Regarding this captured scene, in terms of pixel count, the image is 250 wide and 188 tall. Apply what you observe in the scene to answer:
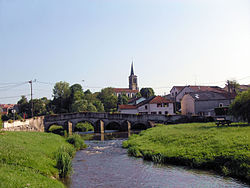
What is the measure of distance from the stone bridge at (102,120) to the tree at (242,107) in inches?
893

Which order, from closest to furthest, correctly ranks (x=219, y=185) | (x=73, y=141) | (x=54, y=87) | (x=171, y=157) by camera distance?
(x=219, y=185) → (x=171, y=157) → (x=73, y=141) → (x=54, y=87)

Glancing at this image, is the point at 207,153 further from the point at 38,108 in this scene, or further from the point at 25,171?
the point at 38,108

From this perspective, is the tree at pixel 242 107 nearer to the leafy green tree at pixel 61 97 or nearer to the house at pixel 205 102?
the house at pixel 205 102

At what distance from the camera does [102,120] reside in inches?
2202

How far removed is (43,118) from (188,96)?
33.5 metres

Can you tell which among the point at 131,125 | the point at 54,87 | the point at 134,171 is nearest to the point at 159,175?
the point at 134,171

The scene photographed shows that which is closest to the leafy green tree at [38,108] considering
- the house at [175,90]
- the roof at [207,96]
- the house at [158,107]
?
the house at [158,107]

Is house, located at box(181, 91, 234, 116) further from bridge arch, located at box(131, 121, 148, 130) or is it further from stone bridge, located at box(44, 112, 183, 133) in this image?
bridge arch, located at box(131, 121, 148, 130)

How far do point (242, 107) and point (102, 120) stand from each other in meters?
32.0

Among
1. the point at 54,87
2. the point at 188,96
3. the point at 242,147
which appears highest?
the point at 54,87

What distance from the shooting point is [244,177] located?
14328mm

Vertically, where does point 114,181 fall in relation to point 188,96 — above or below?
below

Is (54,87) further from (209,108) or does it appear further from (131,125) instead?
(209,108)

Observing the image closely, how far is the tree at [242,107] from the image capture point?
29688 mm
